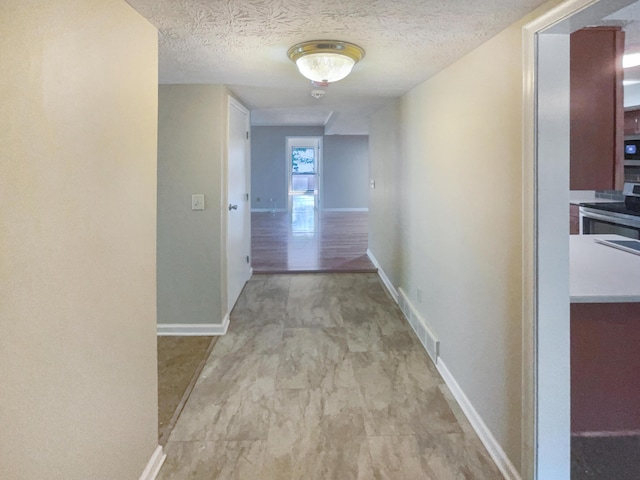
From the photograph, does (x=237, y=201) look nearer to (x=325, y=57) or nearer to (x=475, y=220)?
(x=325, y=57)

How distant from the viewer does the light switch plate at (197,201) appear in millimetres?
3367

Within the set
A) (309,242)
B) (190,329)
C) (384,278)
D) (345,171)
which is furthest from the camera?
(345,171)

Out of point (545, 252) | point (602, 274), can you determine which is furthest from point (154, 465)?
point (602, 274)

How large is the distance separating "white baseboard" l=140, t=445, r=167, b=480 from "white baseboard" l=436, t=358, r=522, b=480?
1483 millimetres

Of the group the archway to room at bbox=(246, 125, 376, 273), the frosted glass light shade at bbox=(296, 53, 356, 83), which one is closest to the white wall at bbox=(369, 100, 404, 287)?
the frosted glass light shade at bbox=(296, 53, 356, 83)

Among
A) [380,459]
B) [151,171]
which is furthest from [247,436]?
[151,171]

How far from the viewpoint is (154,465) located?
1.84 m

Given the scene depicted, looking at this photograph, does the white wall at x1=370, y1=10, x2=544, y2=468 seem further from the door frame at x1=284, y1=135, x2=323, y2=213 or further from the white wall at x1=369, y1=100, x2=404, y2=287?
the door frame at x1=284, y1=135, x2=323, y2=213

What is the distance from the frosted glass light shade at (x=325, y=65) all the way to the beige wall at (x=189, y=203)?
1263 mm

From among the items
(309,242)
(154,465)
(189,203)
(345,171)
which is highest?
(345,171)

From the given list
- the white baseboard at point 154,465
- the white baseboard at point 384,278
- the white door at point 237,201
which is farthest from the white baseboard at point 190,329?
the white baseboard at point 384,278

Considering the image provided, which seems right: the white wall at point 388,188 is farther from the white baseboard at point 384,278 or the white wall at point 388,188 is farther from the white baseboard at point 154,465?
the white baseboard at point 154,465

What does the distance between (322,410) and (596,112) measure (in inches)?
75.1

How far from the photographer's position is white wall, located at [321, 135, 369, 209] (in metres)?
11.4
